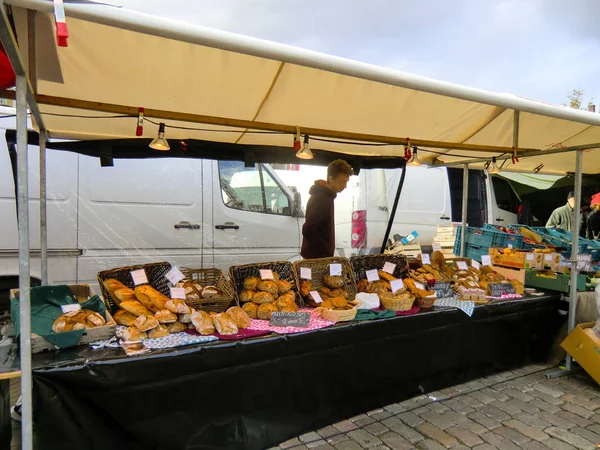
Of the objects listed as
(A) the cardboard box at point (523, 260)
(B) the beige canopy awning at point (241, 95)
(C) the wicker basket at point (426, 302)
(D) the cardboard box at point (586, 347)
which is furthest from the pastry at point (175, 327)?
(A) the cardboard box at point (523, 260)

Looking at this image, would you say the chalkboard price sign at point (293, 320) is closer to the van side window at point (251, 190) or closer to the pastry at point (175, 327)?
the pastry at point (175, 327)

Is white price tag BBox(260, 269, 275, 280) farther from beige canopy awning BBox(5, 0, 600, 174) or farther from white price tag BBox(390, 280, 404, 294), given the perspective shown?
beige canopy awning BBox(5, 0, 600, 174)

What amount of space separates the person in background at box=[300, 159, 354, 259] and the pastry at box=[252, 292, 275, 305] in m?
1.05

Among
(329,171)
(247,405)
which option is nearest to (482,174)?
(329,171)

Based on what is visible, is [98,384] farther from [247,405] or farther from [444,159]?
[444,159]

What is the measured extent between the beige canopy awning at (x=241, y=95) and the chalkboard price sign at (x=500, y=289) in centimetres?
135

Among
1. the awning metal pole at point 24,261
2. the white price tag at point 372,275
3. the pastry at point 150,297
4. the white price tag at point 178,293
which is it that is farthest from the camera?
the white price tag at point 372,275

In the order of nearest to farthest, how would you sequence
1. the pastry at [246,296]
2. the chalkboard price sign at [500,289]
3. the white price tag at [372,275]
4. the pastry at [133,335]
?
the pastry at [133,335]
the pastry at [246,296]
the white price tag at [372,275]
the chalkboard price sign at [500,289]

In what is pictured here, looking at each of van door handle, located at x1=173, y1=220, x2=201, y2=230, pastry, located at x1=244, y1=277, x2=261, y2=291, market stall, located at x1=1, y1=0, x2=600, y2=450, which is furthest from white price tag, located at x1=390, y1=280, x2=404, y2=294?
van door handle, located at x1=173, y1=220, x2=201, y2=230

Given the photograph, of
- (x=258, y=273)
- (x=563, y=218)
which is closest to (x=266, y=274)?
(x=258, y=273)

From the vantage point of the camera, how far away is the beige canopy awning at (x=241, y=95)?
5.76ft

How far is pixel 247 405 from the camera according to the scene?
2.24m

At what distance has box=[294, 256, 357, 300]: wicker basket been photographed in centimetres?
307

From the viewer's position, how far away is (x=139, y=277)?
2588 millimetres
